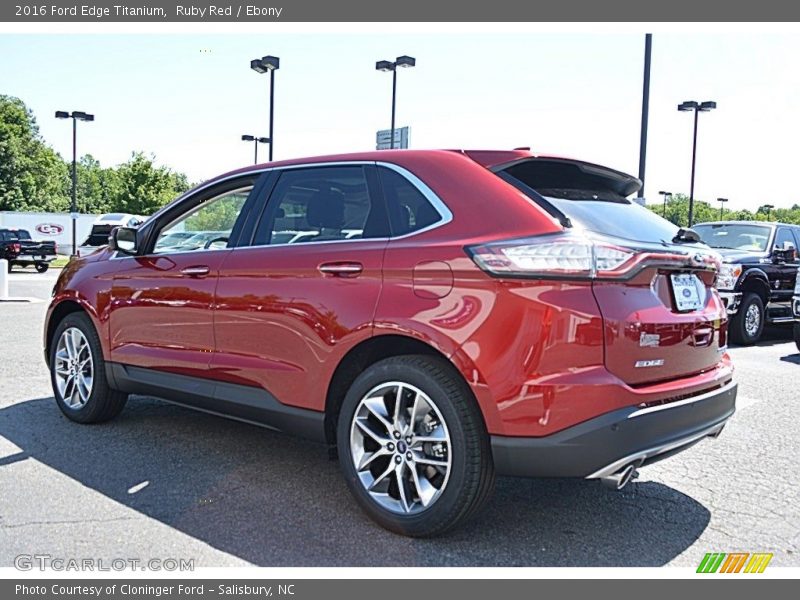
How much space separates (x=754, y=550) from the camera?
3.29 meters

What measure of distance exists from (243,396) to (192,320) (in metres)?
0.66

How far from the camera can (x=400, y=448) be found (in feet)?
11.0

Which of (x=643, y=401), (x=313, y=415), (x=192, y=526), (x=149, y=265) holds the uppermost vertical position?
(x=149, y=265)

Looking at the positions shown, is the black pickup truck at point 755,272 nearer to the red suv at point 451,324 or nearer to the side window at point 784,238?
the side window at point 784,238

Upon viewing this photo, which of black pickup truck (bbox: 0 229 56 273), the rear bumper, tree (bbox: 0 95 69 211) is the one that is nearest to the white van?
black pickup truck (bbox: 0 229 56 273)

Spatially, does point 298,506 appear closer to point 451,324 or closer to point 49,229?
point 451,324

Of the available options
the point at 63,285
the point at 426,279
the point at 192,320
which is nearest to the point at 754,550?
the point at 426,279

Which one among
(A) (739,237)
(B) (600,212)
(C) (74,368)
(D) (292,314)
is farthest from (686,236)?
(A) (739,237)

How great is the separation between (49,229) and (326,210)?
139 feet

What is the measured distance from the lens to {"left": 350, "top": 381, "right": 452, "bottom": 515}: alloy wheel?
323 centimetres

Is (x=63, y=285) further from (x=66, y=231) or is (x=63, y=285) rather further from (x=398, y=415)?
(x=66, y=231)

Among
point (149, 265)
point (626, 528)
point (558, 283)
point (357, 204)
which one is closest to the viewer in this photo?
point (558, 283)

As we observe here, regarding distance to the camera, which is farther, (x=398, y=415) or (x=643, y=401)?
(x=398, y=415)

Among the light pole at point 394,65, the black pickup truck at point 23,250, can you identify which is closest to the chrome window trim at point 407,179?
the light pole at point 394,65
